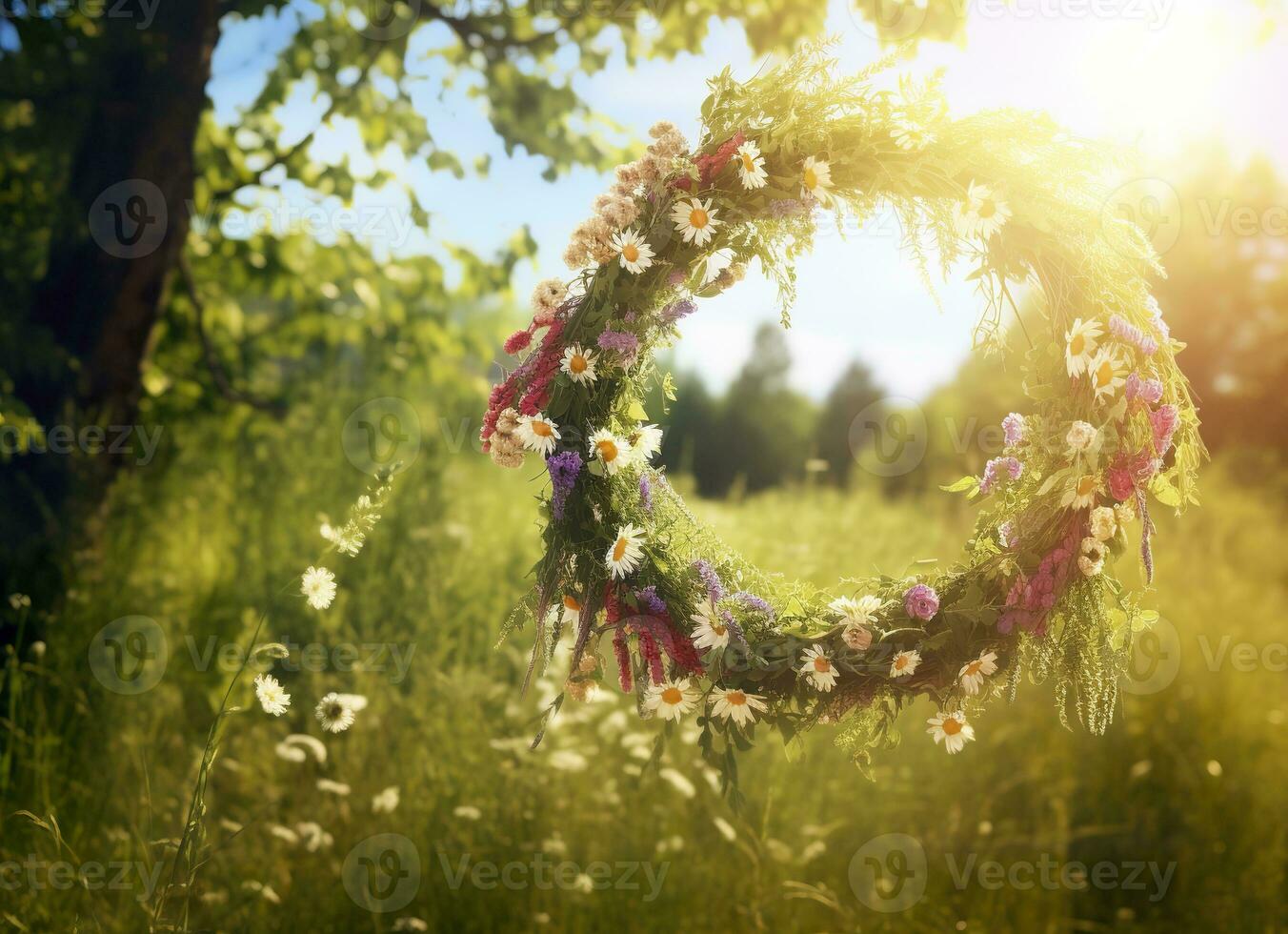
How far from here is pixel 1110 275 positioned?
2.95 meters

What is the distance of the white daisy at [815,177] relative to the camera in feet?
9.05

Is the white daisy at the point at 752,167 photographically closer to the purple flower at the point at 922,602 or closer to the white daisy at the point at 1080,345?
the white daisy at the point at 1080,345

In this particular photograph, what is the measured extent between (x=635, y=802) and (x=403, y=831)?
0.96 metres

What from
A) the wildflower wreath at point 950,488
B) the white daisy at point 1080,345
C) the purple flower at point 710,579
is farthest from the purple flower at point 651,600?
the white daisy at point 1080,345

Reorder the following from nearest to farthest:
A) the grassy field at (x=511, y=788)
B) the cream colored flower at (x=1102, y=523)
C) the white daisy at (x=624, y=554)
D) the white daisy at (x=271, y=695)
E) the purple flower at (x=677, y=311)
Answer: the white daisy at (x=271, y=695) < the white daisy at (x=624, y=554) < the cream colored flower at (x=1102, y=523) < the purple flower at (x=677, y=311) < the grassy field at (x=511, y=788)

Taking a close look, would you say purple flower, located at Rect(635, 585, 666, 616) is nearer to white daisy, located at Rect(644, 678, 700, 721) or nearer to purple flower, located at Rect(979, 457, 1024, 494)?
white daisy, located at Rect(644, 678, 700, 721)

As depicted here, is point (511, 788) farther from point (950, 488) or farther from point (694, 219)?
point (694, 219)

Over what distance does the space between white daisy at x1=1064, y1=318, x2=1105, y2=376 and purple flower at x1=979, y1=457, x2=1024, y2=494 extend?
12.3 inches

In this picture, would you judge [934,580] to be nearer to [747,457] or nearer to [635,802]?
[635,802]

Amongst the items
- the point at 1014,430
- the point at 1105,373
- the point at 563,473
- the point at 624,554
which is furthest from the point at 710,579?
the point at 1105,373

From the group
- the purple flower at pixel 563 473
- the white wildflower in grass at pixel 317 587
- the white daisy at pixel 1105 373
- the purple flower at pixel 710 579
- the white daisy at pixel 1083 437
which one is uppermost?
the white daisy at pixel 1105 373

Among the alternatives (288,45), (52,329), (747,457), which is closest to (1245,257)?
(747,457)

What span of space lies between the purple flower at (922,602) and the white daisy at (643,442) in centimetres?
83

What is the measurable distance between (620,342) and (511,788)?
2.26m
